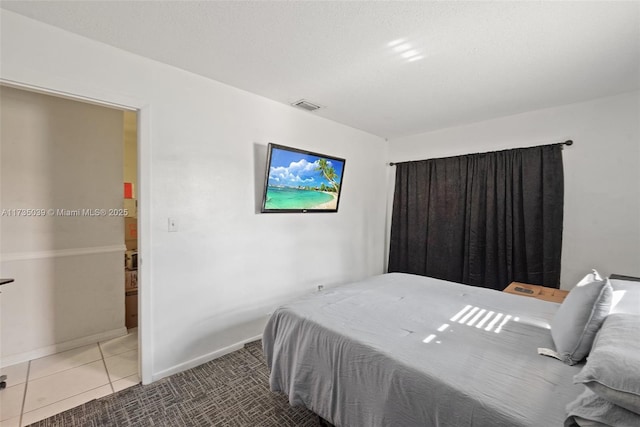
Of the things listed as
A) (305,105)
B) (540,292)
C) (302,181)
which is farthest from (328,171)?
(540,292)

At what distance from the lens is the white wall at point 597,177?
8.35 ft

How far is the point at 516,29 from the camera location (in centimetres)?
167

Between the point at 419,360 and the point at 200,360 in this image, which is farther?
the point at 200,360

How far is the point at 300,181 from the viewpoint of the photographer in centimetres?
301

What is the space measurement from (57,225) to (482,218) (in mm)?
4428

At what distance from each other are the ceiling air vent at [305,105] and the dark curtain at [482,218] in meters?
1.73

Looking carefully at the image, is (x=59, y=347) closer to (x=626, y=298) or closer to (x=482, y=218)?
(x=626, y=298)

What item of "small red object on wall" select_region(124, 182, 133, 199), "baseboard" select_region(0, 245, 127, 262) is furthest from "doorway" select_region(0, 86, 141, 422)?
"small red object on wall" select_region(124, 182, 133, 199)

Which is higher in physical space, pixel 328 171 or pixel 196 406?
pixel 328 171

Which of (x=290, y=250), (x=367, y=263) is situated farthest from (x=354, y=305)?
(x=367, y=263)

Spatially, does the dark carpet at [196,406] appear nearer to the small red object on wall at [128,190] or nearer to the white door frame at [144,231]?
the white door frame at [144,231]

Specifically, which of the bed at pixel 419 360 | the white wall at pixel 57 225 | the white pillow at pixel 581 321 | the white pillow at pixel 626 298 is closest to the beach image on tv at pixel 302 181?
the bed at pixel 419 360

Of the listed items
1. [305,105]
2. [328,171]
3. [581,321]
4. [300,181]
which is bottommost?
[581,321]

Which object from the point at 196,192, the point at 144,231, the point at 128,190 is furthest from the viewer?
the point at 128,190
